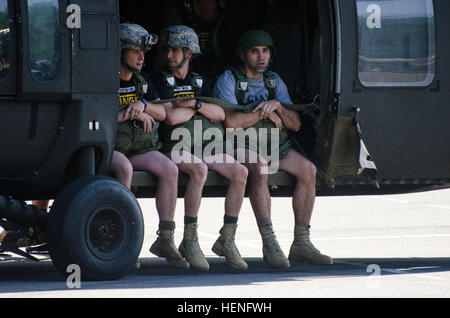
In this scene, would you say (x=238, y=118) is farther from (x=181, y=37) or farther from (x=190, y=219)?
(x=190, y=219)

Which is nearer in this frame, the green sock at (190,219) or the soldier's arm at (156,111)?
the soldier's arm at (156,111)

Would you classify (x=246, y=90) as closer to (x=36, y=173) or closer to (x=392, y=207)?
(x=36, y=173)

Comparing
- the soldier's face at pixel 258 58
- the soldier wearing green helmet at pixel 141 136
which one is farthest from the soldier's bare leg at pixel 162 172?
the soldier's face at pixel 258 58

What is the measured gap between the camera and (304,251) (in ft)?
33.6

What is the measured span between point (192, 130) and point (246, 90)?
2.19 ft

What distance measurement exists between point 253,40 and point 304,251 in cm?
183

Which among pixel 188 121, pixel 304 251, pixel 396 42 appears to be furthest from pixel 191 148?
pixel 396 42

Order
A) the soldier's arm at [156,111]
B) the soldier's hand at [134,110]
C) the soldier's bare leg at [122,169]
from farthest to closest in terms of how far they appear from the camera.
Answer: the soldier's arm at [156,111], the soldier's hand at [134,110], the soldier's bare leg at [122,169]

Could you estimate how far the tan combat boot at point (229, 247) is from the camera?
9.89 metres

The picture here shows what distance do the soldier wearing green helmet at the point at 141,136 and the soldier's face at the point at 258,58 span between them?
0.96 m

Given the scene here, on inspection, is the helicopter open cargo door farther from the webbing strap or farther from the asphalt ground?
the asphalt ground

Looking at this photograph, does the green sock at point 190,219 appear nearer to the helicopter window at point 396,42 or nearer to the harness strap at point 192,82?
the harness strap at point 192,82

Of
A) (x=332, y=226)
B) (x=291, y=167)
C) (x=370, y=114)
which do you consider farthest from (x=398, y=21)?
Result: (x=332, y=226)

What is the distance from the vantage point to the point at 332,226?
48.4 ft
